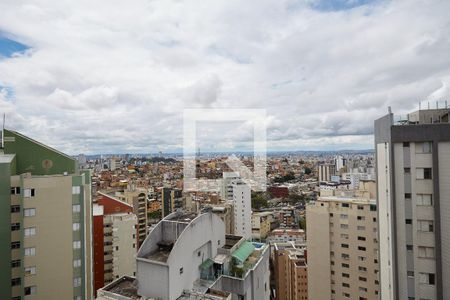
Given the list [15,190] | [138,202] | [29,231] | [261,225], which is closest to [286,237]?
[261,225]

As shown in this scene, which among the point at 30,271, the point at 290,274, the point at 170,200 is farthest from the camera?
the point at 170,200

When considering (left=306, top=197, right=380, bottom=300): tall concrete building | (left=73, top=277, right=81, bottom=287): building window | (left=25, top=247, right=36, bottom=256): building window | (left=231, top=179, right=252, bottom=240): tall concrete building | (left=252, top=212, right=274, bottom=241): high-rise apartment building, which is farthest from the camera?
(left=252, top=212, right=274, bottom=241): high-rise apartment building

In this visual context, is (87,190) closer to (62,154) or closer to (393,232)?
(62,154)

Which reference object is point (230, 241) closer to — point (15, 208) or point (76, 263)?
point (76, 263)

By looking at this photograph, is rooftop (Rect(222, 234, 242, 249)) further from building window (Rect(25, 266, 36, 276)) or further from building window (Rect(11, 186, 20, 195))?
building window (Rect(11, 186, 20, 195))

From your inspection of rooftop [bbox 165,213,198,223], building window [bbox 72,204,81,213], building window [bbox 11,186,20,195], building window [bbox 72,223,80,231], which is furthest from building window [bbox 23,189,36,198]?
rooftop [bbox 165,213,198,223]

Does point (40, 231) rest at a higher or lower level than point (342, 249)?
higher
